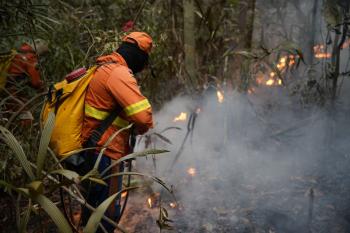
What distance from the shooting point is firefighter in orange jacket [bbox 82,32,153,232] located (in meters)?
3.14

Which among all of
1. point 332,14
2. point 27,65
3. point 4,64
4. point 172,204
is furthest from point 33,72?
point 332,14

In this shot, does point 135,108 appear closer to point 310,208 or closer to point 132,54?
point 132,54

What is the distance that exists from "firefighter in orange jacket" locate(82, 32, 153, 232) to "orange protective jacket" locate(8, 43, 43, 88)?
2208mm

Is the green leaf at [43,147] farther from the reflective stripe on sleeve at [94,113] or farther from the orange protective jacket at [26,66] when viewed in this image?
the orange protective jacket at [26,66]

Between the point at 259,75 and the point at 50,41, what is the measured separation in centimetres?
748

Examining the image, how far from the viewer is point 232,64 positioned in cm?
798

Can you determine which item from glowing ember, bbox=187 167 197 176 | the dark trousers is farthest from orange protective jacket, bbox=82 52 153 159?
glowing ember, bbox=187 167 197 176

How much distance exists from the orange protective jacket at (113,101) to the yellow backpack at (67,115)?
0.24ft

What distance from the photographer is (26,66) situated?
5.16 meters

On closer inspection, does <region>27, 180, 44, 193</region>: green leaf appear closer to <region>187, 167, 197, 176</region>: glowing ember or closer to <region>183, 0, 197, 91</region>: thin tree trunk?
<region>187, 167, 197, 176</region>: glowing ember

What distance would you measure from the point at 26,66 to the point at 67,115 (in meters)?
2.49

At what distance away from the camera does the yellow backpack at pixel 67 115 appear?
3113 mm

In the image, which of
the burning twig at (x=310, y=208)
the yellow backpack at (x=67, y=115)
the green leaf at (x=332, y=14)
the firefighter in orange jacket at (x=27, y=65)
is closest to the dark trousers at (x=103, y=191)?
the yellow backpack at (x=67, y=115)

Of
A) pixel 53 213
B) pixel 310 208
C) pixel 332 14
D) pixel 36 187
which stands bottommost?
pixel 310 208
